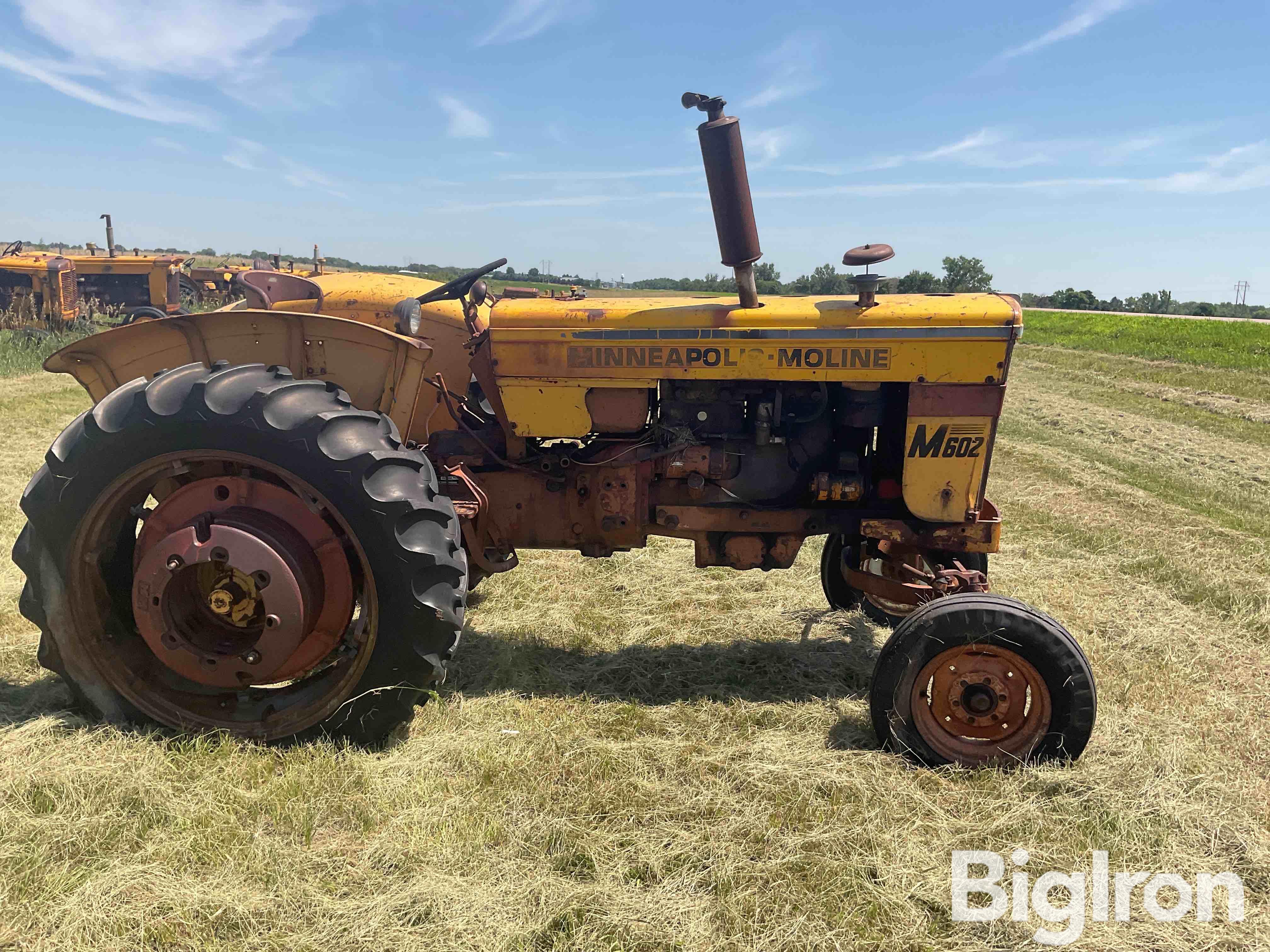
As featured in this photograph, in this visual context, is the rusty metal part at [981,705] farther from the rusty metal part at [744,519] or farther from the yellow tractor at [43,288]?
the yellow tractor at [43,288]

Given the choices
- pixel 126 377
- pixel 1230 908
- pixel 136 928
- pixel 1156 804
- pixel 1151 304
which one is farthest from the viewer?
pixel 1151 304

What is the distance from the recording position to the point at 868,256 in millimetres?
3389

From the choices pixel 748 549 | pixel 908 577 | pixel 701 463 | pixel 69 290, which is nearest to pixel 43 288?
pixel 69 290

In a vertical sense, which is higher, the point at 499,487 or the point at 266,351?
the point at 266,351

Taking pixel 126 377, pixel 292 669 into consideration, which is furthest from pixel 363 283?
pixel 292 669

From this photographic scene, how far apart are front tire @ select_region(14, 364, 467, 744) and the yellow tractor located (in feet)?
67.8

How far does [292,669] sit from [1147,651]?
4054 millimetres

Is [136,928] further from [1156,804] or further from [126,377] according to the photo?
[1156,804]

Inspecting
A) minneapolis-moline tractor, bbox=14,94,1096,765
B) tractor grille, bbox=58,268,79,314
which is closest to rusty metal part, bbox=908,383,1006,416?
minneapolis-moline tractor, bbox=14,94,1096,765

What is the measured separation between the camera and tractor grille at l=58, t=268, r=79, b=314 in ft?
67.7

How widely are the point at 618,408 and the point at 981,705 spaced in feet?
6.18

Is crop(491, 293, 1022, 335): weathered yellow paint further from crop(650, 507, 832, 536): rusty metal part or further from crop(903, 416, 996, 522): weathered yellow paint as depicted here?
crop(650, 507, 832, 536): rusty metal part

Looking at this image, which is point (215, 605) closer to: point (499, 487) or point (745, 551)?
point (499, 487)

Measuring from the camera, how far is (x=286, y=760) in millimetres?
2949
